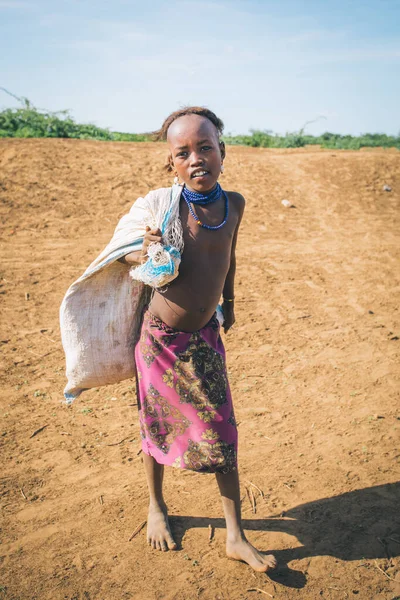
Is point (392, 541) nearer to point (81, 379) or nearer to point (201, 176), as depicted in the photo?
point (81, 379)

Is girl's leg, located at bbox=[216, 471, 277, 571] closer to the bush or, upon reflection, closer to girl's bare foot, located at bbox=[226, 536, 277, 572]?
girl's bare foot, located at bbox=[226, 536, 277, 572]

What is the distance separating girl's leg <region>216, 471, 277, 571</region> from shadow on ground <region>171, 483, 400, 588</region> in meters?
0.08

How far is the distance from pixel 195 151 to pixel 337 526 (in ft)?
6.11

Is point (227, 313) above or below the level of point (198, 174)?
below

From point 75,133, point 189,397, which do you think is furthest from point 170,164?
point 75,133

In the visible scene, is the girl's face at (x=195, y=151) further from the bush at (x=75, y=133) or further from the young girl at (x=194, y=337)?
the bush at (x=75, y=133)

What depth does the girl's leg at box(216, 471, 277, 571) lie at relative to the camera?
2.20 m

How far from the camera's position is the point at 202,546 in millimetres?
2371

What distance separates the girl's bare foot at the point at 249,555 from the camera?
2.19 m

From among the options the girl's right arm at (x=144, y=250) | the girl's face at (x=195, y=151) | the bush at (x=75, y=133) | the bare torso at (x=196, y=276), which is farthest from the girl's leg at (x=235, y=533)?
the bush at (x=75, y=133)

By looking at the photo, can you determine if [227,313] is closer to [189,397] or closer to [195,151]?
[189,397]

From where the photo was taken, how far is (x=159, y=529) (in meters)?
2.39

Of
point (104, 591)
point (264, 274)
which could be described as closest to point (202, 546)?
point (104, 591)

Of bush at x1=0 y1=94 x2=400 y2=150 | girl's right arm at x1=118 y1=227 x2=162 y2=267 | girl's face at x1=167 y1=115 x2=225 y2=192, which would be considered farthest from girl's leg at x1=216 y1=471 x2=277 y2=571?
bush at x1=0 y1=94 x2=400 y2=150
